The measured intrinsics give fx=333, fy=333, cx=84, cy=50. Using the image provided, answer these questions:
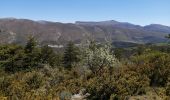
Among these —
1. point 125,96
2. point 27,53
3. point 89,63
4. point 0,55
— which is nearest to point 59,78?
point 89,63

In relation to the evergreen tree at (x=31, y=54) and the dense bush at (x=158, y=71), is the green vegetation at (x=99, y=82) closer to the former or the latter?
the dense bush at (x=158, y=71)

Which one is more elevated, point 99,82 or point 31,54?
point 99,82

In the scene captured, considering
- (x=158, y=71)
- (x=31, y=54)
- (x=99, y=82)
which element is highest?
(x=158, y=71)

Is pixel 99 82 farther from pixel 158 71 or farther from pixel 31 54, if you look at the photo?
pixel 31 54

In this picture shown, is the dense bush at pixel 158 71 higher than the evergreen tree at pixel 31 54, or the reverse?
the dense bush at pixel 158 71

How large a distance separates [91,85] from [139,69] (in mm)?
5575

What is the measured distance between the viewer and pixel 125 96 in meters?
15.8

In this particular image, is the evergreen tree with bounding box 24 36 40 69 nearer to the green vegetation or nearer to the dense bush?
the green vegetation

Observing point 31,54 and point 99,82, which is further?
point 31,54

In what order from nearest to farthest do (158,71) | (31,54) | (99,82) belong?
(99,82) < (158,71) < (31,54)

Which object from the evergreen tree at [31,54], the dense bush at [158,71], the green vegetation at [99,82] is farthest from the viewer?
the evergreen tree at [31,54]

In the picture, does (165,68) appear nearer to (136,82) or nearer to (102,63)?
(136,82)

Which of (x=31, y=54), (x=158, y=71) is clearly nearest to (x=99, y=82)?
(x=158, y=71)

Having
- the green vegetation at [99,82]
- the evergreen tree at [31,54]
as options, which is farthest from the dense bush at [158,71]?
the evergreen tree at [31,54]
